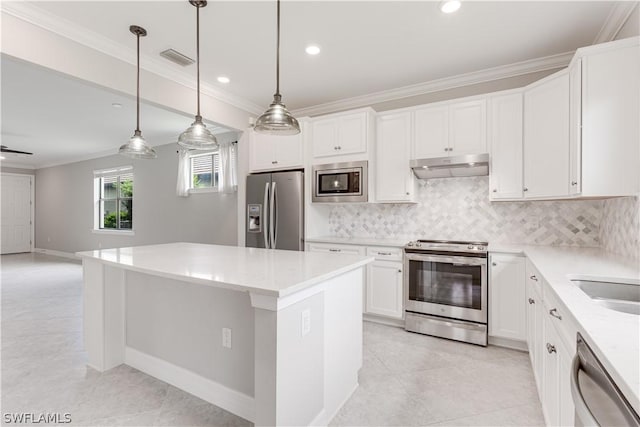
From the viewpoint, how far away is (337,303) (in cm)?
189

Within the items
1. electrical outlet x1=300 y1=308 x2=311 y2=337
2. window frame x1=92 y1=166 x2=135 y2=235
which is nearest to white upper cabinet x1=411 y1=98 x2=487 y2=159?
electrical outlet x1=300 y1=308 x2=311 y2=337

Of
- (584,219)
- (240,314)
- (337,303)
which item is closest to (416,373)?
(337,303)

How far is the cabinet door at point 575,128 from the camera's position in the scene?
2.23m

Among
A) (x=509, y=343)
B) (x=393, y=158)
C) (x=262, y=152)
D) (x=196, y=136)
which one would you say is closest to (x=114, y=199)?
(x=262, y=152)

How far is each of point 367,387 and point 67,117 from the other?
5.82 metres

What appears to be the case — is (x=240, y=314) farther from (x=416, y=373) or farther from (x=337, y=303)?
(x=416, y=373)

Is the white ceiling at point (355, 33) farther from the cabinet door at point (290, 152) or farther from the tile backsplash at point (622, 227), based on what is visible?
the tile backsplash at point (622, 227)

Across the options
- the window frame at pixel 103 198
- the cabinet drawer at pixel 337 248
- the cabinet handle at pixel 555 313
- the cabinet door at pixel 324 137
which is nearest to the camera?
the cabinet handle at pixel 555 313

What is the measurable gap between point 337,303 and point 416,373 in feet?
3.49

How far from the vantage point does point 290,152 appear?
3.95m

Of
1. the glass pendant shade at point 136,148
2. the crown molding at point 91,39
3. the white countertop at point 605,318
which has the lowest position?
the white countertop at point 605,318

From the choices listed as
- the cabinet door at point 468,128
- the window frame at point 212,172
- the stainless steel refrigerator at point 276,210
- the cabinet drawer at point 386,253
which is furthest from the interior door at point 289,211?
the window frame at point 212,172

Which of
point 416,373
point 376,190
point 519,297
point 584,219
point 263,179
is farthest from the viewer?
point 263,179

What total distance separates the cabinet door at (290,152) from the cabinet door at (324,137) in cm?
18
